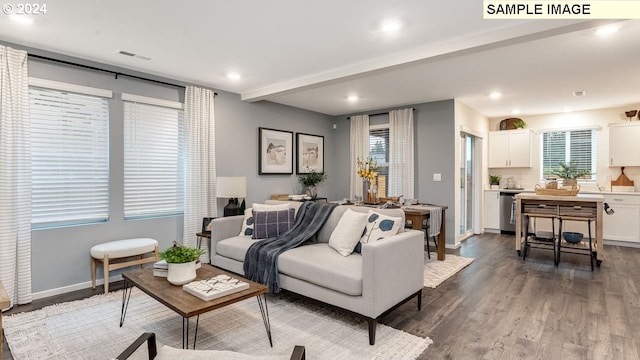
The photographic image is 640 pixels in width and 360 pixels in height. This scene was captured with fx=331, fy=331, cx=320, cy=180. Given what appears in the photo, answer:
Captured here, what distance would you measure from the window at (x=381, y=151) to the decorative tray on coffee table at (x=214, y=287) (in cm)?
440

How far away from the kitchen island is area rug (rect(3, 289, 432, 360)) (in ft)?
10.9

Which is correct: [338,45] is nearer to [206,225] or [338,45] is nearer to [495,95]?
[206,225]

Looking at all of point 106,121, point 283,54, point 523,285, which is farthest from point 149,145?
point 523,285

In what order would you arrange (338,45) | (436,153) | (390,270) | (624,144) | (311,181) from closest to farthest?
(390,270) < (338,45) < (436,153) < (624,144) < (311,181)

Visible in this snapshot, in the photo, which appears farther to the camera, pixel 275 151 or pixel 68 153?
pixel 275 151

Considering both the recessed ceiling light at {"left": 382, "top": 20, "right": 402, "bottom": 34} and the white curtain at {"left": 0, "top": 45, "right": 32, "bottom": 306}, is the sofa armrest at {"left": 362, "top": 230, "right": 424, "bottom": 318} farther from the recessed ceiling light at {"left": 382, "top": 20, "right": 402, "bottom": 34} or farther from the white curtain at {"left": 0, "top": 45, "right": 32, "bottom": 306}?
the white curtain at {"left": 0, "top": 45, "right": 32, "bottom": 306}

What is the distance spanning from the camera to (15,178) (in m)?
3.08

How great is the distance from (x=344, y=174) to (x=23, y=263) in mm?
5079

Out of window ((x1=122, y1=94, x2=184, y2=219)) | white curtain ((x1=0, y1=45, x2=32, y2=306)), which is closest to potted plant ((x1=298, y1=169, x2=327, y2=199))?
window ((x1=122, y1=94, x2=184, y2=219))

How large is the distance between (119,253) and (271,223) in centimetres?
158

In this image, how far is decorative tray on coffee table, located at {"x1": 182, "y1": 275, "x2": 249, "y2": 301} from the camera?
2.16 m

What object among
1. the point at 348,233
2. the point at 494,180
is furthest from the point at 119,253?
the point at 494,180

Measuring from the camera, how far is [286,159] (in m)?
5.87

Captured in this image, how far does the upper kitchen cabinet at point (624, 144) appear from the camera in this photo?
5.70 m
